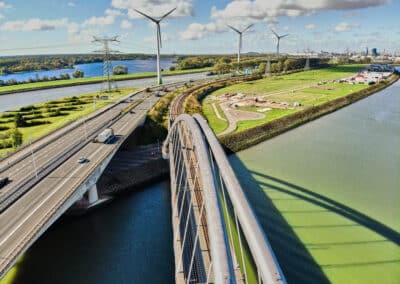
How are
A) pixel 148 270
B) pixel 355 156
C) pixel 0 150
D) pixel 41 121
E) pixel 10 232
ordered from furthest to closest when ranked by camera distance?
pixel 41 121 → pixel 355 156 → pixel 0 150 → pixel 148 270 → pixel 10 232

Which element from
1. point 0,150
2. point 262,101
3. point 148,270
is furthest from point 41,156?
point 262,101

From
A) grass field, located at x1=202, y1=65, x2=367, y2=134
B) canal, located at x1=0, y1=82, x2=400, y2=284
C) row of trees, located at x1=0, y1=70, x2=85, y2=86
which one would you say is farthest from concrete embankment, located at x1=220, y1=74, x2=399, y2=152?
row of trees, located at x1=0, y1=70, x2=85, y2=86

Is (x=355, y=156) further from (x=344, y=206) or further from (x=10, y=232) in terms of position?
(x=10, y=232)

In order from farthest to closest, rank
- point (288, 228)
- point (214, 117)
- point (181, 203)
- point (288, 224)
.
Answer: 1. point (214, 117)
2. point (288, 224)
3. point (288, 228)
4. point (181, 203)

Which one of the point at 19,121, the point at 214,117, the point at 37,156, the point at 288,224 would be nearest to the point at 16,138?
the point at 37,156

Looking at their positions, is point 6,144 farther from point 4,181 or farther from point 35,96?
point 35,96

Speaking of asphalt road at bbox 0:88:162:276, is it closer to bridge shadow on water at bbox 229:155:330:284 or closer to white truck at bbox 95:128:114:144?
white truck at bbox 95:128:114:144
